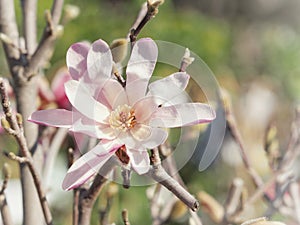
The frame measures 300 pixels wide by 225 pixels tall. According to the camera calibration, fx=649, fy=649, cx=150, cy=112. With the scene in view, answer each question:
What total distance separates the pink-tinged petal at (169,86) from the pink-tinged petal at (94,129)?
0.12 ft

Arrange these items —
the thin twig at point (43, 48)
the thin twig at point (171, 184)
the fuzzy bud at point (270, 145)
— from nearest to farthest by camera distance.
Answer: the thin twig at point (171, 184) → the thin twig at point (43, 48) → the fuzzy bud at point (270, 145)

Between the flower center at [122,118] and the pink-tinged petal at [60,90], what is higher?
the flower center at [122,118]

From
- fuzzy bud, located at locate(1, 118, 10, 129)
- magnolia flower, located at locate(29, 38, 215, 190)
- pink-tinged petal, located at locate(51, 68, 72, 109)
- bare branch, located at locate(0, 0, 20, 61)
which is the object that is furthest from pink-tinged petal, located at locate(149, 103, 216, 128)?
pink-tinged petal, located at locate(51, 68, 72, 109)

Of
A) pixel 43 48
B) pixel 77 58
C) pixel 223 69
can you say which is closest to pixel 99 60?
pixel 77 58

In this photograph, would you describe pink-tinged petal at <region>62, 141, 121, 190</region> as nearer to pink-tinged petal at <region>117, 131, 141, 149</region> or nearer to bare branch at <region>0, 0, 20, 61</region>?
pink-tinged petal at <region>117, 131, 141, 149</region>

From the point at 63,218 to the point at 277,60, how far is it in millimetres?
1184

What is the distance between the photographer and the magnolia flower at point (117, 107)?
0.40 metres

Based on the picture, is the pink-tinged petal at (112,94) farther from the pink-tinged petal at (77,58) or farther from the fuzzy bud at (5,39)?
the fuzzy bud at (5,39)

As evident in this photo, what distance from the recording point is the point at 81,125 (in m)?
0.41

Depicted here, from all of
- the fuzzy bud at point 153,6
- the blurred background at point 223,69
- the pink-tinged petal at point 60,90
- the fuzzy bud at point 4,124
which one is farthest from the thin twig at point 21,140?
the blurred background at point 223,69

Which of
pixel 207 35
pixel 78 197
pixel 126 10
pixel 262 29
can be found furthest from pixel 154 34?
pixel 78 197

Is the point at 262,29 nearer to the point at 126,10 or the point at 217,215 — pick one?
the point at 126,10

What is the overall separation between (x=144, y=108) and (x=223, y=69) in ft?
5.45

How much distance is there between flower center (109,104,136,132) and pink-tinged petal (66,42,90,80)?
3cm
